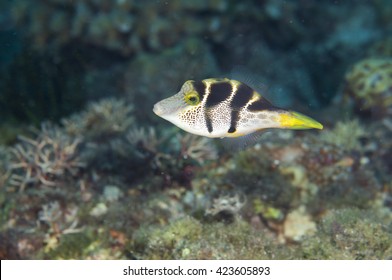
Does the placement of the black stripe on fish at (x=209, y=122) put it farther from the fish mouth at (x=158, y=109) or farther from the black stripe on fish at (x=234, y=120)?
the fish mouth at (x=158, y=109)

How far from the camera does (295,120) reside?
2.78 meters

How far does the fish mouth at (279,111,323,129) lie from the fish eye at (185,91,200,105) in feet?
1.99

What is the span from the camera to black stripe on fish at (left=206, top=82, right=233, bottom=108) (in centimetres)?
288

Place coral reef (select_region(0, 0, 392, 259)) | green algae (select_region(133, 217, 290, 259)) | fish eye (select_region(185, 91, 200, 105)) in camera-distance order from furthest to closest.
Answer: coral reef (select_region(0, 0, 392, 259))
green algae (select_region(133, 217, 290, 259))
fish eye (select_region(185, 91, 200, 105))

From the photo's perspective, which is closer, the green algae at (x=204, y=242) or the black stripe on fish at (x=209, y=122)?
Answer: the black stripe on fish at (x=209, y=122)

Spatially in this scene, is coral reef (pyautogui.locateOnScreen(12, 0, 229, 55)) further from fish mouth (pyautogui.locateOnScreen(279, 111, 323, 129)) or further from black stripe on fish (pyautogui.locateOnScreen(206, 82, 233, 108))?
fish mouth (pyautogui.locateOnScreen(279, 111, 323, 129))

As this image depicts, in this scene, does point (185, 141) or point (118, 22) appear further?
point (118, 22)

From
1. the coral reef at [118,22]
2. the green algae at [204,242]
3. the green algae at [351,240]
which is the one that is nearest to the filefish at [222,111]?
the green algae at [204,242]

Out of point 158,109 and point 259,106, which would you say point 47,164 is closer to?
point 158,109

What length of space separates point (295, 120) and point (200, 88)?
2.31 feet

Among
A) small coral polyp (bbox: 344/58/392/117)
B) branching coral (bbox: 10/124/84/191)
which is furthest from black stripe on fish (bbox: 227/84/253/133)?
small coral polyp (bbox: 344/58/392/117)

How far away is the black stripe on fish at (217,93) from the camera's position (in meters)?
2.88

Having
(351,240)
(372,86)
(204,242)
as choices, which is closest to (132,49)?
(372,86)
